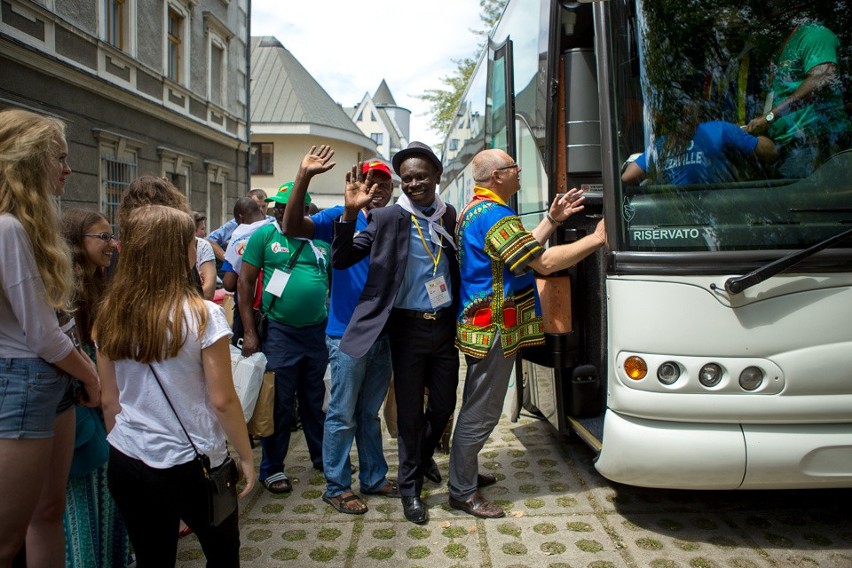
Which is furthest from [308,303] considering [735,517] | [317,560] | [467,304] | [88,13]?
[88,13]

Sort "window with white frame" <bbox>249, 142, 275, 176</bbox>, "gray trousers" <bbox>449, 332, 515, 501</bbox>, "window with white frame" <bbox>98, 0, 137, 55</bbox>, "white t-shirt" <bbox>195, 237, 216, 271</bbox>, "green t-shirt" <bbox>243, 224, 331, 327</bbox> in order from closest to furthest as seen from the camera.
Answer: "gray trousers" <bbox>449, 332, 515, 501</bbox> < "green t-shirt" <bbox>243, 224, 331, 327</bbox> < "white t-shirt" <bbox>195, 237, 216, 271</bbox> < "window with white frame" <bbox>98, 0, 137, 55</bbox> < "window with white frame" <bbox>249, 142, 275, 176</bbox>

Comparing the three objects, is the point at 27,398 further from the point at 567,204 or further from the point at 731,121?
the point at 731,121

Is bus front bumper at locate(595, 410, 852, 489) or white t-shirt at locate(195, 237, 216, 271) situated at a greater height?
white t-shirt at locate(195, 237, 216, 271)

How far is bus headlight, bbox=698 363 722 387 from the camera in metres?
3.01

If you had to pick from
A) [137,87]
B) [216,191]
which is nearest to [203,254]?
[137,87]

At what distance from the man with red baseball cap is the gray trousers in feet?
1.68

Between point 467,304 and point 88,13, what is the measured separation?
1128cm

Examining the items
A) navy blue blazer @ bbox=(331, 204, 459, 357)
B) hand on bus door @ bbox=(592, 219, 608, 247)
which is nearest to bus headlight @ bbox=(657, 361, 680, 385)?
hand on bus door @ bbox=(592, 219, 608, 247)

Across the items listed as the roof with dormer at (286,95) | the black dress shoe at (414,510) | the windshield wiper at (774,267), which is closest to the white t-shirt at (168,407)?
the black dress shoe at (414,510)

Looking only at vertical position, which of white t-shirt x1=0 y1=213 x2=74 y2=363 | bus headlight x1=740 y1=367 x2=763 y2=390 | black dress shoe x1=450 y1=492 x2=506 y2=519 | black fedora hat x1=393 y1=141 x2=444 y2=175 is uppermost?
black fedora hat x1=393 y1=141 x2=444 y2=175

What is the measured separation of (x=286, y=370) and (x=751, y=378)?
2.61 metres

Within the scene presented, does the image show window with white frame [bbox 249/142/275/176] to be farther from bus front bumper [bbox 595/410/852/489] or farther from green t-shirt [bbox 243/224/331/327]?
bus front bumper [bbox 595/410/852/489]

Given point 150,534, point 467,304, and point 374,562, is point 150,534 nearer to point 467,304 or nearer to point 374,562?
point 374,562

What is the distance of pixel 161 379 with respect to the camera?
215 centimetres
